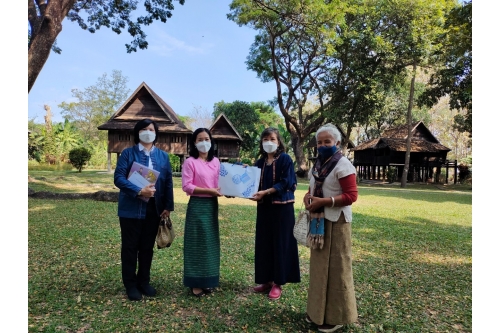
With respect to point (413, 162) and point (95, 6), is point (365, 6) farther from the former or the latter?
point (95, 6)

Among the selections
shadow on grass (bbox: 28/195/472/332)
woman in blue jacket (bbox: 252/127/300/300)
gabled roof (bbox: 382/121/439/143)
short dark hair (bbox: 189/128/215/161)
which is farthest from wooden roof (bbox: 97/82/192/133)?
woman in blue jacket (bbox: 252/127/300/300)

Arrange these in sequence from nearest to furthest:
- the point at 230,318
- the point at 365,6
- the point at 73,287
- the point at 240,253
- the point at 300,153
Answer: the point at 230,318
the point at 73,287
the point at 240,253
the point at 365,6
the point at 300,153

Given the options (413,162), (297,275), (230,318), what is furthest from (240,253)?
(413,162)

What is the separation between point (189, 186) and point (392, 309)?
2.61m

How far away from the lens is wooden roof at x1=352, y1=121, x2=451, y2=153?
26.5m

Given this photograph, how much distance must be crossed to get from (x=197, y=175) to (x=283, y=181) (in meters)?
0.95

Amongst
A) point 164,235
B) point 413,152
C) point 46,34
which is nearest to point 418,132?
point 413,152

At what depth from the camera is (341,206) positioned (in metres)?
2.89

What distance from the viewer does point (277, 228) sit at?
3.65m

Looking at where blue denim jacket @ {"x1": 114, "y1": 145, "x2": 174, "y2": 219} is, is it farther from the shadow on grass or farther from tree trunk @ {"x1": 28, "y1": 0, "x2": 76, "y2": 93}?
tree trunk @ {"x1": 28, "y1": 0, "x2": 76, "y2": 93}

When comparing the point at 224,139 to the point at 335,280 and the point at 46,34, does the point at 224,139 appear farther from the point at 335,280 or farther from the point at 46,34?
the point at 335,280

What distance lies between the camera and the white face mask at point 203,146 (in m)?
3.67

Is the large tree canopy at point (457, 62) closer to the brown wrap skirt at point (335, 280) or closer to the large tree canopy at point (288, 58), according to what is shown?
the large tree canopy at point (288, 58)

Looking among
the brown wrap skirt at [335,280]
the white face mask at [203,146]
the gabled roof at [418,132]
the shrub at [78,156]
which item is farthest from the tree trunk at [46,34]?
the gabled roof at [418,132]
